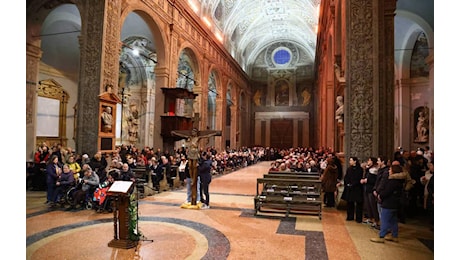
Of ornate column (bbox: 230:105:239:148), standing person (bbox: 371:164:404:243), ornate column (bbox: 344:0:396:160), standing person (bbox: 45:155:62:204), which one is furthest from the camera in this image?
ornate column (bbox: 230:105:239:148)

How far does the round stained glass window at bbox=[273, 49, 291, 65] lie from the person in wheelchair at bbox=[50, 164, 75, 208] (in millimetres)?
30380

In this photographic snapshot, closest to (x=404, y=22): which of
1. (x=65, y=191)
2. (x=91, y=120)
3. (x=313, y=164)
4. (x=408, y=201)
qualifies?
(x=313, y=164)

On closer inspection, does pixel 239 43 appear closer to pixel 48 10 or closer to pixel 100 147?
pixel 48 10

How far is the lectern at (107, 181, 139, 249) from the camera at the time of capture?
15.7 feet

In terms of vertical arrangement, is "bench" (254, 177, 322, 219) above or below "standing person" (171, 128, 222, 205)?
below

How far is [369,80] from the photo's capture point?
8.02 m

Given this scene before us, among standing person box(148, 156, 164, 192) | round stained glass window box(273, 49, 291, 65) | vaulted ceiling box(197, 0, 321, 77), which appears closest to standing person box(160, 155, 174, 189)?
standing person box(148, 156, 164, 192)

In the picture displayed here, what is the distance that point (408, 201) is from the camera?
644 centimetres

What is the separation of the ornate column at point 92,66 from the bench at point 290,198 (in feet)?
20.1

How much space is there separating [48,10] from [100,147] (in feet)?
21.8

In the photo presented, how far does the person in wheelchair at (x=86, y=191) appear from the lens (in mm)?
7293

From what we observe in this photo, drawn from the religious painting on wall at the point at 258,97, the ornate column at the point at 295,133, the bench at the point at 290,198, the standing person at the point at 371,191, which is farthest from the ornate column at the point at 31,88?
the ornate column at the point at 295,133

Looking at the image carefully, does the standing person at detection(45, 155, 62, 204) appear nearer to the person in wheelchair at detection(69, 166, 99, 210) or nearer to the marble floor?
the marble floor

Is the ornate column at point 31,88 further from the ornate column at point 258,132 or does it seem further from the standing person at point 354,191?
the ornate column at point 258,132
